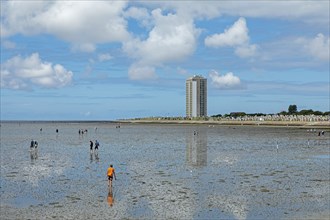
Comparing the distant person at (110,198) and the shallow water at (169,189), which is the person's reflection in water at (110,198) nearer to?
the distant person at (110,198)

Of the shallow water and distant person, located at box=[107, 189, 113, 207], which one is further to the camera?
distant person, located at box=[107, 189, 113, 207]

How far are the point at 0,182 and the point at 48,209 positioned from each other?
33.3ft

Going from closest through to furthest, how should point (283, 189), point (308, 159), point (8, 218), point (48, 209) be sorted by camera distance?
point (8, 218) → point (48, 209) → point (283, 189) → point (308, 159)

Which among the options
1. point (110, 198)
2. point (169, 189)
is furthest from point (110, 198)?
point (169, 189)

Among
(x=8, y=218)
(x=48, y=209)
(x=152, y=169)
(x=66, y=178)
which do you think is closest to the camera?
(x=8, y=218)

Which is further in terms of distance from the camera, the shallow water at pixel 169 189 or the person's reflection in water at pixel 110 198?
the person's reflection in water at pixel 110 198

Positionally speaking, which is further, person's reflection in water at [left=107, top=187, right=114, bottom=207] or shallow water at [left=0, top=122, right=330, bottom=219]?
person's reflection in water at [left=107, top=187, right=114, bottom=207]

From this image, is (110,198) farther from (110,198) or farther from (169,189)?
(169,189)

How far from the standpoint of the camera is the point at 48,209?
73.0ft

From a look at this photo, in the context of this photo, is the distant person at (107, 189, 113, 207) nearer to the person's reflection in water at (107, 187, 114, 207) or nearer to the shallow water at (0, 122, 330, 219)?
the person's reflection in water at (107, 187, 114, 207)

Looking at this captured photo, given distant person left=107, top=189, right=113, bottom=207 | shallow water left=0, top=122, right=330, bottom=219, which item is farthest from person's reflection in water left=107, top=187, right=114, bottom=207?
shallow water left=0, top=122, right=330, bottom=219

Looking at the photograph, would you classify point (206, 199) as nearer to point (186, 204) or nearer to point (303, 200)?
point (186, 204)

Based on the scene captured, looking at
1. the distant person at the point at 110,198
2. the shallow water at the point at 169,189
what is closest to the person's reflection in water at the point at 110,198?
the distant person at the point at 110,198

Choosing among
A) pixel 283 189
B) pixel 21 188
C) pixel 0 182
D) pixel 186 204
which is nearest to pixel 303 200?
pixel 283 189
